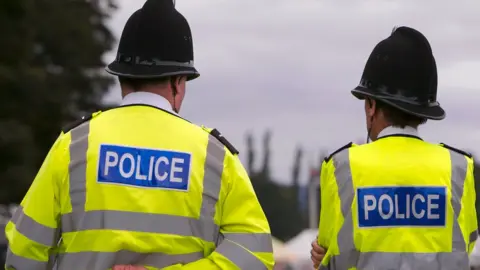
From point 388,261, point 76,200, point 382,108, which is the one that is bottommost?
point 388,261

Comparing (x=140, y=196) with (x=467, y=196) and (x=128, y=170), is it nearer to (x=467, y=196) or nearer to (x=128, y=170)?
(x=128, y=170)

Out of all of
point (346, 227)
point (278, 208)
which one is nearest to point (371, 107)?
point (346, 227)

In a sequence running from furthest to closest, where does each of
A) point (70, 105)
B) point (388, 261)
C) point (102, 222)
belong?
point (70, 105) → point (388, 261) → point (102, 222)

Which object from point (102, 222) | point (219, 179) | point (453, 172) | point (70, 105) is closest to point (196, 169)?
point (219, 179)

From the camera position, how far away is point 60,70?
39156 millimetres

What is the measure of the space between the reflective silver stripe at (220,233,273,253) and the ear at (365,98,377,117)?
4.13ft

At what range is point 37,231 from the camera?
4.81m

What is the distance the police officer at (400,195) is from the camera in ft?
18.2

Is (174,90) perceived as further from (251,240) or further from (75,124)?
(251,240)

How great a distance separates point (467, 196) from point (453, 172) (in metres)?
0.15

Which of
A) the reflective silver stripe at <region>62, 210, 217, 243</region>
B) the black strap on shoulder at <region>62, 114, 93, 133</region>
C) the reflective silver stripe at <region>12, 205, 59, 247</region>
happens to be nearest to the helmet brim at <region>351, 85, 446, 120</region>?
the reflective silver stripe at <region>62, 210, 217, 243</region>

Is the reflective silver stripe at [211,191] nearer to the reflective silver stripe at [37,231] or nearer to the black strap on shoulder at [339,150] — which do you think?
the reflective silver stripe at [37,231]

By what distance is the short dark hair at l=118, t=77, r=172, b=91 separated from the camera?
495cm

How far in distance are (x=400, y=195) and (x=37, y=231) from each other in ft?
5.91
